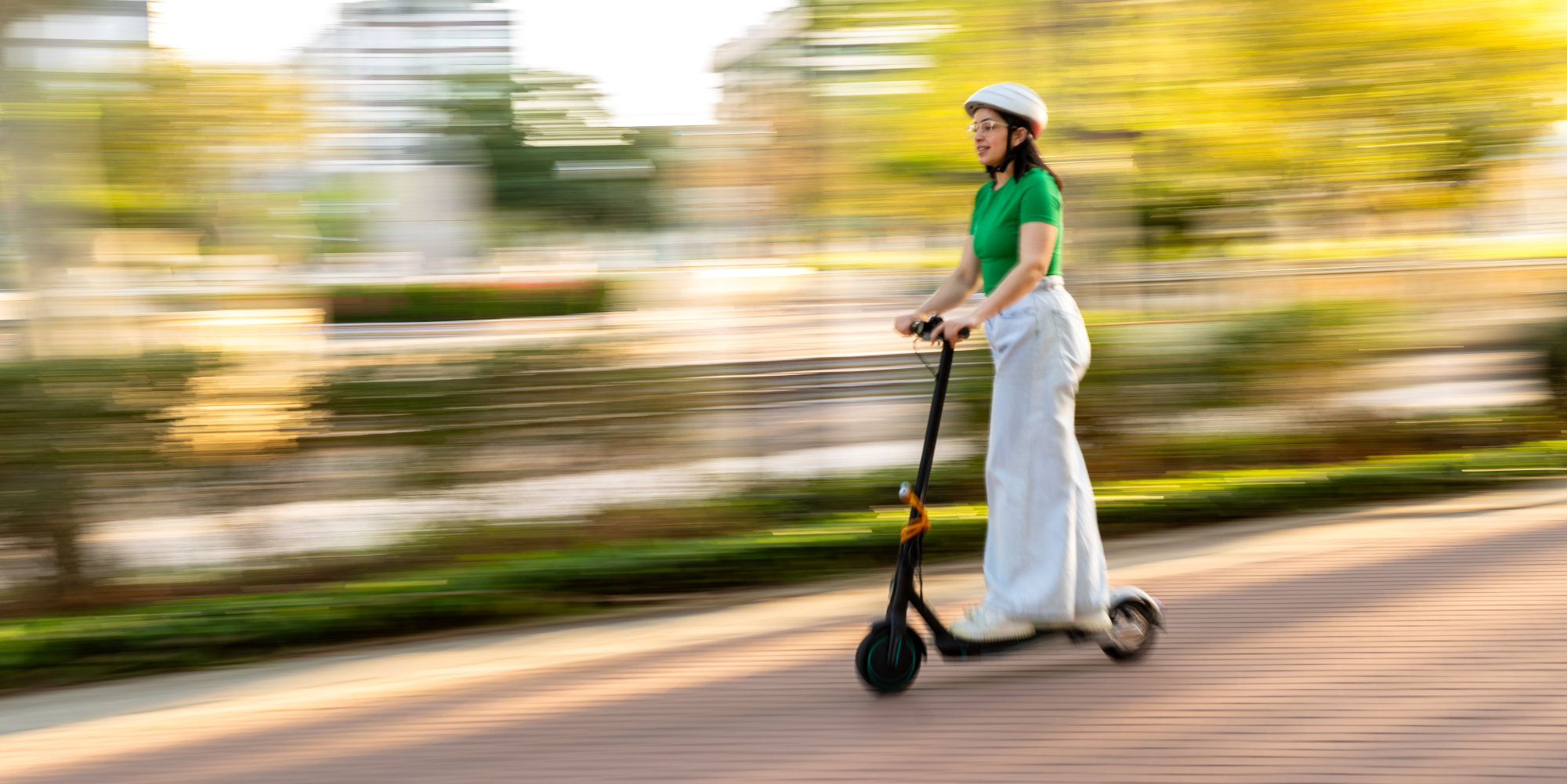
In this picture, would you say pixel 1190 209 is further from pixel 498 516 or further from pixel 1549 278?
pixel 498 516

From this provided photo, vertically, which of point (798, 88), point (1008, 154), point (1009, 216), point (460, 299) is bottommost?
point (460, 299)

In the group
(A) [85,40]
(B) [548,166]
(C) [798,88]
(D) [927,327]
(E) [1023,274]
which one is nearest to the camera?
(E) [1023,274]

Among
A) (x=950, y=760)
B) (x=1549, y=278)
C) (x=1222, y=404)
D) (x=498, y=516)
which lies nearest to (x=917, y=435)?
(x=1222, y=404)

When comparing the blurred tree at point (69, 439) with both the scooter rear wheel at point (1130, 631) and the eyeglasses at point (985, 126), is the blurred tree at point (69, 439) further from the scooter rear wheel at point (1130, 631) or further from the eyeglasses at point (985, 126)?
the scooter rear wheel at point (1130, 631)

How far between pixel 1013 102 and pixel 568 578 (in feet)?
8.81

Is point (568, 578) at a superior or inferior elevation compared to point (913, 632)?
inferior

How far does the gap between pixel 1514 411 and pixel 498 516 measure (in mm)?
6827

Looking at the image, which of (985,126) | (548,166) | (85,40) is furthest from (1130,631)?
(548,166)

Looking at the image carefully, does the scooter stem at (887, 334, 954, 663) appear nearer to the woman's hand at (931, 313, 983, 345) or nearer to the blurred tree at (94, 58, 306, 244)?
the woman's hand at (931, 313, 983, 345)

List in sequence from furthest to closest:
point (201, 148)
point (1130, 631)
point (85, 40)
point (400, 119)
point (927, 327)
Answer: point (400, 119) → point (201, 148) → point (85, 40) → point (1130, 631) → point (927, 327)

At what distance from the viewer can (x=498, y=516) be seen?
17.1 feet

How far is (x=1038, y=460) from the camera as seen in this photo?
3.44 meters

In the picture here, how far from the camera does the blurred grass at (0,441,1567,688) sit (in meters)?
4.21

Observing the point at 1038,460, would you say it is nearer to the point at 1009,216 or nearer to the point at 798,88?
the point at 1009,216
